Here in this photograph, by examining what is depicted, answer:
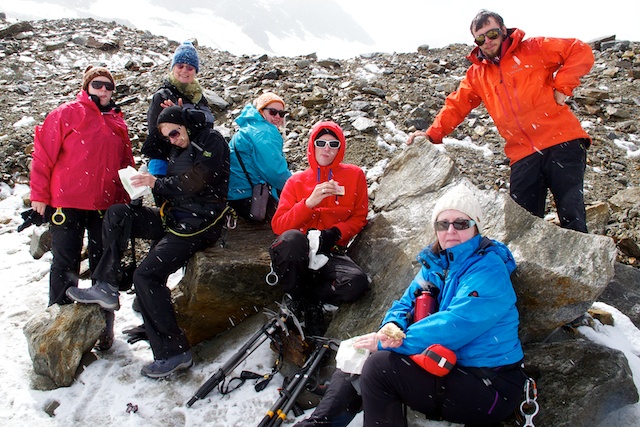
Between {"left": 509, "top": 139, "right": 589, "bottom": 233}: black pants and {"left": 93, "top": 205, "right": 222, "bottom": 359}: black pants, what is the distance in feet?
13.0

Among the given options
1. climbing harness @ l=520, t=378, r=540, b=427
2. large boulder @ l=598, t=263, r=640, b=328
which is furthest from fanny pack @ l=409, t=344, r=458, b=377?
large boulder @ l=598, t=263, r=640, b=328

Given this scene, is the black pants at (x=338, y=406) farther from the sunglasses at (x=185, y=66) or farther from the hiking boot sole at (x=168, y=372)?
the sunglasses at (x=185, y=66)

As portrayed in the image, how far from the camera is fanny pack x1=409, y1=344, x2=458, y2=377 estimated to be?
354cm

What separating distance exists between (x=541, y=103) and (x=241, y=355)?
15.0 ft

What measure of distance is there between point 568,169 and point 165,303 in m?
4.96

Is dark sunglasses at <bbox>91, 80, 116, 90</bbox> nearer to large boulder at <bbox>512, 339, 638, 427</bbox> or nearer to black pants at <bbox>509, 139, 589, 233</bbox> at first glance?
black pants at <bbox>509, 139, 589, 233</bbox>

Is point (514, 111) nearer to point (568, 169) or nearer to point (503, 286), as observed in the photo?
point (568, 169)

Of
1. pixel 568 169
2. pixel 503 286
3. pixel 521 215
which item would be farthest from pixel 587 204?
pixel 503 286

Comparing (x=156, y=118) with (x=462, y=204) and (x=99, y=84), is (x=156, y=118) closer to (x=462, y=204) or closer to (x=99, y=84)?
(x=99, y=84)

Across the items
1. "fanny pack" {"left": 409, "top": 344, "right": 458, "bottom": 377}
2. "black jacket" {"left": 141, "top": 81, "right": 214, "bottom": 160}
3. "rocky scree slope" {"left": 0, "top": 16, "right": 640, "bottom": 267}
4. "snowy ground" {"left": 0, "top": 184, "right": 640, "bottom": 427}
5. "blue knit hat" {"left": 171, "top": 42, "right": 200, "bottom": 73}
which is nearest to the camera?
"fanny pack" {"left": 409, "top": 344, "right": 458, "bottom": 377}

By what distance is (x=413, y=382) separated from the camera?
11.9 feet

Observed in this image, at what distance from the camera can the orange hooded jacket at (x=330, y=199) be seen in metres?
5.57

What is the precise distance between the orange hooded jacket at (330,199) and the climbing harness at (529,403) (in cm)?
255

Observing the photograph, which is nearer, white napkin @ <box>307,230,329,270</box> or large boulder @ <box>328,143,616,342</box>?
large boulder @ <box>328,143,616,342</box>
